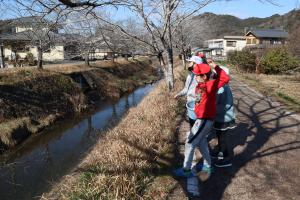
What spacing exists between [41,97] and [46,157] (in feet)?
20.1

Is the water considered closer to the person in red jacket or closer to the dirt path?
the dirt path

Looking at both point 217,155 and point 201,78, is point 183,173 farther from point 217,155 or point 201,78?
point 201,78

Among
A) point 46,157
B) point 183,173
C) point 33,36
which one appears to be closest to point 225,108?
point 183,173

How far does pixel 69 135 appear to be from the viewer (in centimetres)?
1285

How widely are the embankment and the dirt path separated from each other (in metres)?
6.63

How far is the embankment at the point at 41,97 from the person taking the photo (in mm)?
12469

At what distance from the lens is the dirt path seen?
4.61 meters

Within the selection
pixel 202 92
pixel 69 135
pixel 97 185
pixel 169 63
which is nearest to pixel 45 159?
pixel 69 135

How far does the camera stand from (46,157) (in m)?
10.3

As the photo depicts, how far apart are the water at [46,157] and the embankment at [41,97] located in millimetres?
548

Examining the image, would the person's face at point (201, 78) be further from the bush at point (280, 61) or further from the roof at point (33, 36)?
the bush at point (280, 61)

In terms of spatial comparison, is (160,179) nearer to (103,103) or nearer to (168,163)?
(168,163)

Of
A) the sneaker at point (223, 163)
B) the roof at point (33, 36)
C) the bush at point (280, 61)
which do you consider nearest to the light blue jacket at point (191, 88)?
the sneaker at point (223, 163)

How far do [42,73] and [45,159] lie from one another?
9284 mm
